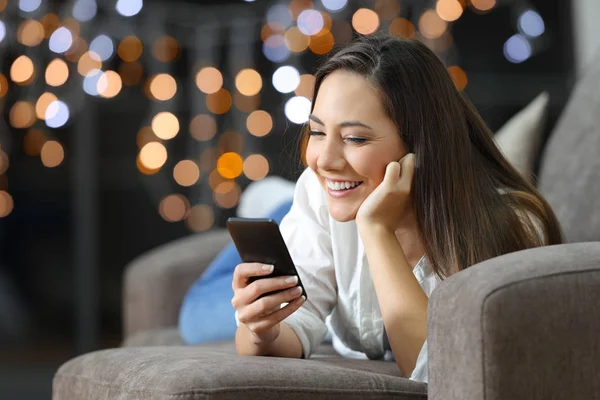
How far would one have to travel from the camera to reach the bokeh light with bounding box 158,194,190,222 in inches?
165

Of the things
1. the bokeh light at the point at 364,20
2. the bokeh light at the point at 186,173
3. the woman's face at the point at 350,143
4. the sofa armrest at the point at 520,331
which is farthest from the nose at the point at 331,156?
the bokeh light at the point at 186,173

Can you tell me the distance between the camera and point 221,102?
4.13 meters

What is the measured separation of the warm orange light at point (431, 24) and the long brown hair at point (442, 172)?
96.6 inches

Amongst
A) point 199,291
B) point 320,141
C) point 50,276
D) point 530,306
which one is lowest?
point 50,276

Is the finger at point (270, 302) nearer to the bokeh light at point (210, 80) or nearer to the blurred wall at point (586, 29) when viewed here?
the blurred wall at point (586, 29)

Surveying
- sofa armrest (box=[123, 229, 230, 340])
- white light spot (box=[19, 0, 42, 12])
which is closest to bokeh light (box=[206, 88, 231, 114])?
white light spot (box=[19, 0, 42, 12])

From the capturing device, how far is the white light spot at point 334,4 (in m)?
4.00

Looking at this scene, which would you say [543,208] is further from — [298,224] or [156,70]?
[156,70]

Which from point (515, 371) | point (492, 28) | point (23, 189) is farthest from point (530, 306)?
point (23, 189)

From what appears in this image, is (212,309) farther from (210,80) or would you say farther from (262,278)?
(210,80)

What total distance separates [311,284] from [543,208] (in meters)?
0.42

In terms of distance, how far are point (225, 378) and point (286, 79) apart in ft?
9.58

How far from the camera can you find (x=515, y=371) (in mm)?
1130

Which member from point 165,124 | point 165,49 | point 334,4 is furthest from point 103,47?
point 334,4
